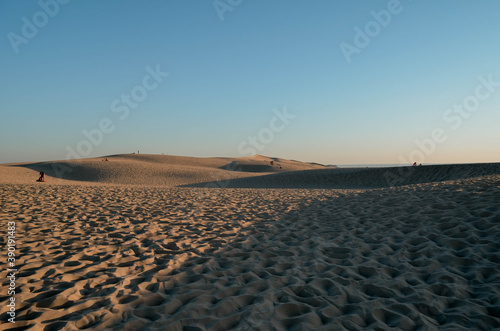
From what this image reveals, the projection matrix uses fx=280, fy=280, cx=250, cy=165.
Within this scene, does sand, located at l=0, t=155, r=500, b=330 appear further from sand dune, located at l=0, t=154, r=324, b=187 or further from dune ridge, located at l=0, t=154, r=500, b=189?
sand dune, located at l=0, t=154, r=324, b=187

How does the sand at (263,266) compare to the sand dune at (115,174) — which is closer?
the sand at (263,266)

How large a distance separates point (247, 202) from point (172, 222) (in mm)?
3777

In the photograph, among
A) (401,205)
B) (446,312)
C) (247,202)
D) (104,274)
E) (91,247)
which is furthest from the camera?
(247,202)

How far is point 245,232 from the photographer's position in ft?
19.7

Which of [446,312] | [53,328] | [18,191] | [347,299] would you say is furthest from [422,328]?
[18,191]

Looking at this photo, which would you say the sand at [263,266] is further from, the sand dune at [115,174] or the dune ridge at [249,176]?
the sand dune at [115,174]

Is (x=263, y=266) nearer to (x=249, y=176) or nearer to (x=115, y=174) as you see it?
(x=249, y=176)

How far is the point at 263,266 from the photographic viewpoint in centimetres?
412

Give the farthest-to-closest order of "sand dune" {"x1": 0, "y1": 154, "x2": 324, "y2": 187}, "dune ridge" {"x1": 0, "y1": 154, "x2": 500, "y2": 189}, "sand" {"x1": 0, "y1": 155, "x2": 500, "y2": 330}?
"sand dune" {"x1": 0, "y1": 154, "x2": 324, "y2": 187} < "dune ridge" {"x1": 0, "y1": 154, "x2": 500, "y2": 189} < "sand" {"x1": 0, "y1": 155, "x2": 500, "y2": 330}

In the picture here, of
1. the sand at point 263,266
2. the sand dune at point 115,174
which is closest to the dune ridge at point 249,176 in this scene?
the sand dune at point 115,174

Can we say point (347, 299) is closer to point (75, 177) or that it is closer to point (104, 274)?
point (104, 274)

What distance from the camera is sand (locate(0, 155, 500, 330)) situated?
2.83m

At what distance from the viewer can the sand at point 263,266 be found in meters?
2.83

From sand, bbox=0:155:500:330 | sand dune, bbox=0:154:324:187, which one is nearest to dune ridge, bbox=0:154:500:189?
sand dune, bbox=0:154:324:187
